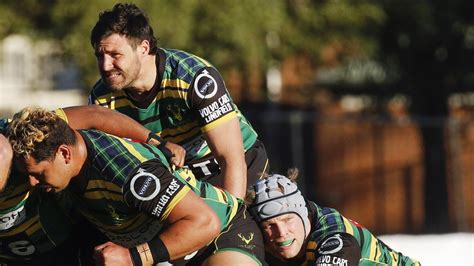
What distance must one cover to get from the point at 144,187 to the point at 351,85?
14647mm

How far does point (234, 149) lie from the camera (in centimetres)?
616

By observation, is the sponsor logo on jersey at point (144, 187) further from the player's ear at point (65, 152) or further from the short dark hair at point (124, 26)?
the short dark hair at point (124, 26)

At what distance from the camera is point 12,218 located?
5.73 meters

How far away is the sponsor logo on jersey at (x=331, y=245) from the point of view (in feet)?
19.0

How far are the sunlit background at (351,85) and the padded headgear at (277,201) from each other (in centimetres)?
933

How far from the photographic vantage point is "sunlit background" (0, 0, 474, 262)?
52.3 ft

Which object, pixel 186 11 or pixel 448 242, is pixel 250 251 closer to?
pixel 448 242

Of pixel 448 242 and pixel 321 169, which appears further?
pixel 321 169

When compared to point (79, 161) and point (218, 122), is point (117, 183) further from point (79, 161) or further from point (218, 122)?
point (218, 122)

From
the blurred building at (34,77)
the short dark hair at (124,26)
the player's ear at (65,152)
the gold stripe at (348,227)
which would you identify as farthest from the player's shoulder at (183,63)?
the blurred building at (34,77)

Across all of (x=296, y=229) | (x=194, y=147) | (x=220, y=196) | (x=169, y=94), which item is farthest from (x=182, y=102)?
(x=296, y=229)

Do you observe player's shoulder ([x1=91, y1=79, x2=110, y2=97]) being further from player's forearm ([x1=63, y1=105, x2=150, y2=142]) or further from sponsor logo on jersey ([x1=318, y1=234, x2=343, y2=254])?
sponsor logo on jersey ([x1=318, y1=234, x2=343, y2=254])

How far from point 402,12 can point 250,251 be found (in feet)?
40.4

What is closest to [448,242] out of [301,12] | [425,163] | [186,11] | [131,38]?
[131,38]
